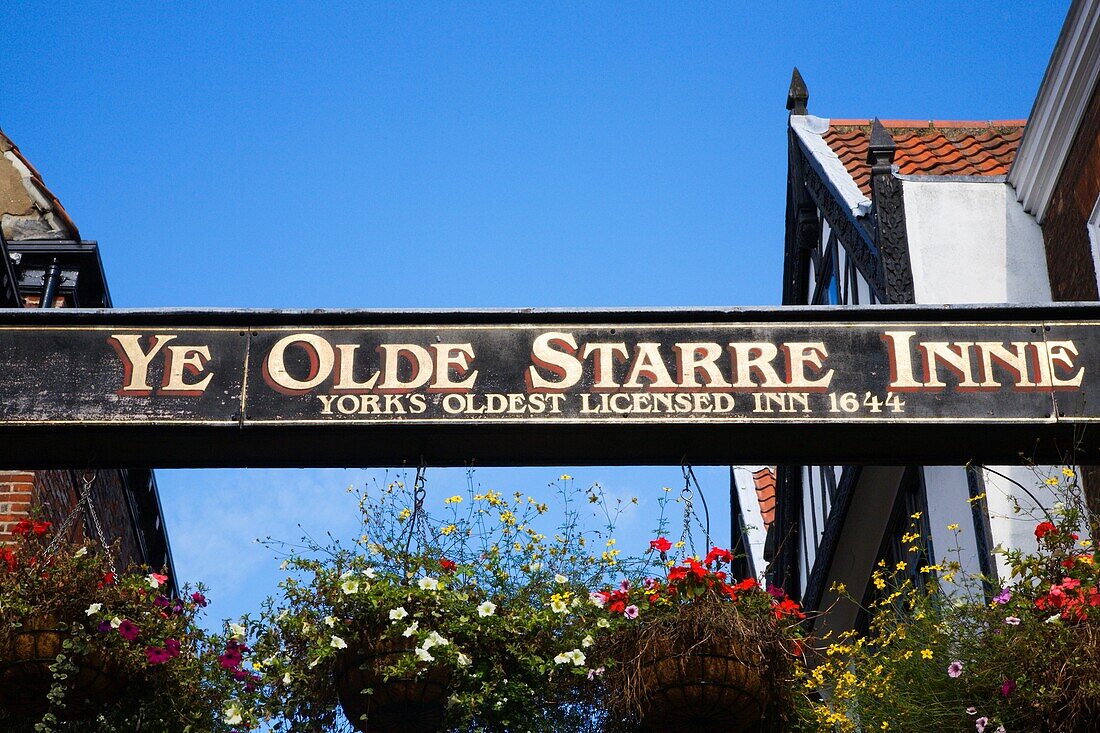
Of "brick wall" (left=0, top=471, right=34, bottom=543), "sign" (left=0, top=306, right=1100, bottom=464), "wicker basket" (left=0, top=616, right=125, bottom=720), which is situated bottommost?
"wicker basket" (left=0, top=616, right=125, bottom=720)

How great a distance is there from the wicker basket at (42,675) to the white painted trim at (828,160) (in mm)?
7367

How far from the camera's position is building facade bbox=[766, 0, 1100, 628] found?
8805mm

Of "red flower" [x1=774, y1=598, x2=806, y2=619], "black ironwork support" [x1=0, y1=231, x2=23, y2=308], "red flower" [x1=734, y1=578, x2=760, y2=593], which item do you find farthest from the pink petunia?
"black ironwork support" [x1=0, y1=231, x2=23, y2=308]

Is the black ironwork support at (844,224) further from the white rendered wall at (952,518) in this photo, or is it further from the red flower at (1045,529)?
the red flower at (1045,529)

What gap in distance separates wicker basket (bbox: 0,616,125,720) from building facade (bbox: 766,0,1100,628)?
117 inches

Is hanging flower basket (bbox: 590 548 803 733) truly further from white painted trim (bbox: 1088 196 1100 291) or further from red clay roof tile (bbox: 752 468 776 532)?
red clay roof tile (bbox: 752 468 776 532)

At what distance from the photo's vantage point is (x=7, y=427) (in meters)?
5.89

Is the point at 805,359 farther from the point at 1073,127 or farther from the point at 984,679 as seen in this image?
the point at 1073,127

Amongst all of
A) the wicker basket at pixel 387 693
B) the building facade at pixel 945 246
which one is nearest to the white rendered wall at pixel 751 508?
the building facade at pixel 945 246

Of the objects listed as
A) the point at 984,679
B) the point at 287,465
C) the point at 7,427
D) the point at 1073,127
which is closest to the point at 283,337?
the point at 287,465

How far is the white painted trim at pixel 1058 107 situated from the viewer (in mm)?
8648

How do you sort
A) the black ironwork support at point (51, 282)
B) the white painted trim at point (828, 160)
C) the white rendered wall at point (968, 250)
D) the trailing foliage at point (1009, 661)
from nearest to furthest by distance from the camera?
the trailing foliage at point (1009, 661) < the white rendered wall at point (968, 250) < the black ironwork support at point (51, 282) < the white painted trim at point (828, 160)

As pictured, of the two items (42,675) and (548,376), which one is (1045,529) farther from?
(42,675)

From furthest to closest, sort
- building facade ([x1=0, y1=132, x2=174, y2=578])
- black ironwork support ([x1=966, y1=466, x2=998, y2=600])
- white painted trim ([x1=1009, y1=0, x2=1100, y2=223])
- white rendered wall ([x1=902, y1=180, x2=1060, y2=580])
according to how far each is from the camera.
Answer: white rendered wall ([x1=902, y1=180, x2=1060, y2=580]) → building facade ([x1=0, y1=132, x2=174, y2=578]) → white painted trim ([x1=1009, y1=0, x2=1100, y2=223]) → black ironwork support ([x1=966, y1=466, x2=998, y2=600])
